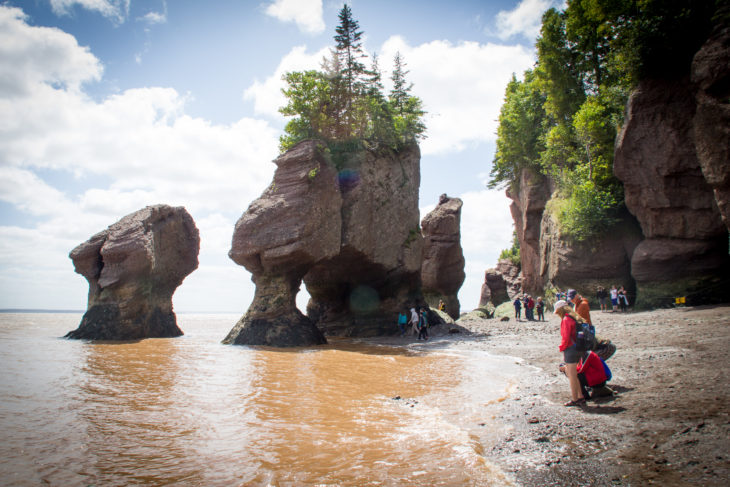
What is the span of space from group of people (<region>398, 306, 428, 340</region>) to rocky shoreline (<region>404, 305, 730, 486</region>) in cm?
1140

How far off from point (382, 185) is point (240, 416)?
19.0 metres

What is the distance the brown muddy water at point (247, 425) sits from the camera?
3.75 metres

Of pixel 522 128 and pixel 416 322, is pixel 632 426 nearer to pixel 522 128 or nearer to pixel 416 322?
pixel 416 322

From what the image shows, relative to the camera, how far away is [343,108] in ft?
82.0

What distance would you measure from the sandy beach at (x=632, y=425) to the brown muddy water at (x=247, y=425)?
1.23 feet

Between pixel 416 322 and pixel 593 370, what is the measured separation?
15803 millimetres

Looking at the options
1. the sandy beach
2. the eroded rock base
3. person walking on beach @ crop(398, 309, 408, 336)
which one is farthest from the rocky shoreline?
the eroded rock base

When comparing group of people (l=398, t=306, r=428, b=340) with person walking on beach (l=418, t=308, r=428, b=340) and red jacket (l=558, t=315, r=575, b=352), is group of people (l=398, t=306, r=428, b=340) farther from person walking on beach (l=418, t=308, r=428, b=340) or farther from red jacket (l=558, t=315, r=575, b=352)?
red jacket (l=558, t=315, r=575, b=352)

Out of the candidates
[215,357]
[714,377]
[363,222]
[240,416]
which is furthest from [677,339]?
[363,222]

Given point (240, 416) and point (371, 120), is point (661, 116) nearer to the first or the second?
point (371, 120)

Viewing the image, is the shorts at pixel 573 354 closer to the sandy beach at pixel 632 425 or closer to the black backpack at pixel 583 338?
the black backpack at pixel 583 338

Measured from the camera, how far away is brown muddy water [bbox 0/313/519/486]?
12.3ft

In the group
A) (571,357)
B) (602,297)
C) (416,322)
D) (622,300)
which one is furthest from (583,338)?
(602,297)

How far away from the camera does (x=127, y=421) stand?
17.8 feet
